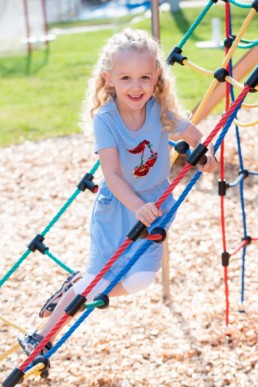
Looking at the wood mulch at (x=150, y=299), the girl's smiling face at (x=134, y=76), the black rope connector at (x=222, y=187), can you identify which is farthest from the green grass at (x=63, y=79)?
the girl's smiling face at (x=134, y=76)

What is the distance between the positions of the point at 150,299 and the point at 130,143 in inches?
63.2

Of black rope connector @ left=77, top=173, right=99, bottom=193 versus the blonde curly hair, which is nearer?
the blonde curly hair

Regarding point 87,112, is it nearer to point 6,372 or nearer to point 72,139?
point 6,372

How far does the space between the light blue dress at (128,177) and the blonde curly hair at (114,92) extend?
0.10ft

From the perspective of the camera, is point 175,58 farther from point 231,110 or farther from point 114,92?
point 231,110

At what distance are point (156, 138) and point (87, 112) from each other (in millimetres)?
296

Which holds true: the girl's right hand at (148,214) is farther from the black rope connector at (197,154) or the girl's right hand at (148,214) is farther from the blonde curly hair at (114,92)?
the blonde curly hair at (114,92)

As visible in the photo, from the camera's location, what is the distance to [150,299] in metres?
4.16

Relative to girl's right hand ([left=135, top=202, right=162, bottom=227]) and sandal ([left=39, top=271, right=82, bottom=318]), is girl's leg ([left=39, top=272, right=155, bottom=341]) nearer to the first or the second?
sandal ([left=39, top=271, right=82, bottom=318])

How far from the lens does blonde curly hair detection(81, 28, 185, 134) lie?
105 inches

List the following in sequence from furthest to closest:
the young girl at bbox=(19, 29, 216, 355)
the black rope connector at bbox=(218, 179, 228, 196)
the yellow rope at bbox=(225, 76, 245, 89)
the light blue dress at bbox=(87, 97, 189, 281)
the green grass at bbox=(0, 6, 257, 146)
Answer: the green grass at bbox=(0, 6, 257, 146), the black rope connector at bbox=(218, 179, 228, 196), the yellow rope at bbox=(225, 76, 245, 89), the light blue dress at bbox=(87, 97, 189, 281), the young girl at bbox=(19, 29, 216, 355)

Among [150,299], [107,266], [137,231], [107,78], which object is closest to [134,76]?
[107,78]

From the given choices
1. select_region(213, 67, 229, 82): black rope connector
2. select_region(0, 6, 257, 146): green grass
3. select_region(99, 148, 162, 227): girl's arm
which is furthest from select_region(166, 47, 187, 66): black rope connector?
select_region(0, 6, 257, 146): green grass

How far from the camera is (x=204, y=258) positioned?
4.59 meters
